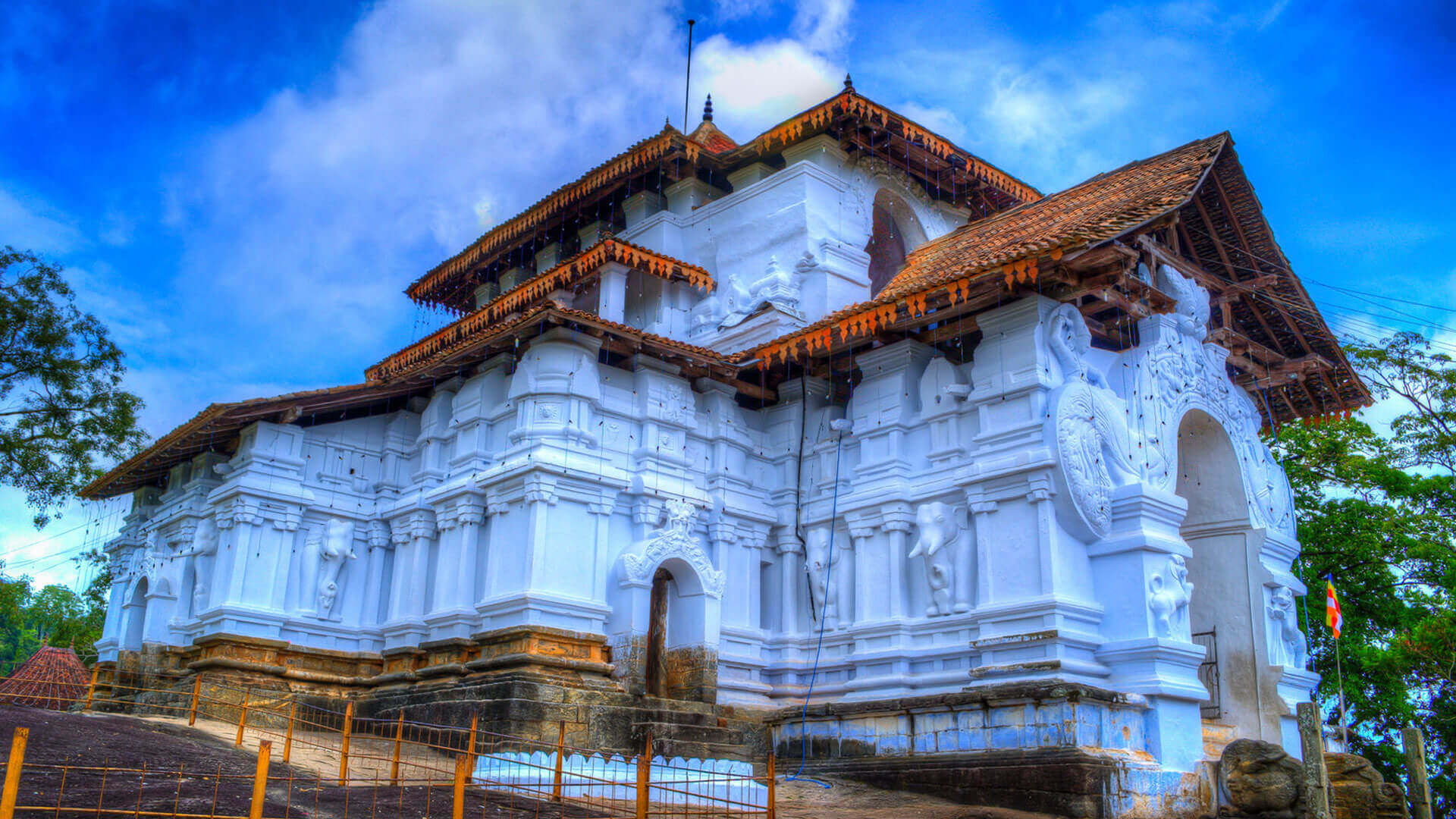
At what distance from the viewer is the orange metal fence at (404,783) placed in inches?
333

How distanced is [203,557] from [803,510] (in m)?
9.51

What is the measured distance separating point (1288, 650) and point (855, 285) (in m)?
8.40

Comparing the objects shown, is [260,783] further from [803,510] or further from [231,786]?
[803,510]

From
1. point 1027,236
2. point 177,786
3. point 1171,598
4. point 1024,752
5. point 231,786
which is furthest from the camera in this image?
point 1027,236

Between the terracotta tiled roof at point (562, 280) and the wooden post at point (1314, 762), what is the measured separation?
11.0 m

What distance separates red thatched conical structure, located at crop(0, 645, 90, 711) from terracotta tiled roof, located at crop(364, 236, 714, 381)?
9.20m

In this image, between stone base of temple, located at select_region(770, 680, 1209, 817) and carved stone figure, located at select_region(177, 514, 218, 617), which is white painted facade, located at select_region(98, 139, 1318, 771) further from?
stone base of temple, located at select_region(770, 680, 1209, 817)

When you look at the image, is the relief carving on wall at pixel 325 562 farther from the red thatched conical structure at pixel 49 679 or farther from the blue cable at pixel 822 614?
the blue cable at pixel 822 614

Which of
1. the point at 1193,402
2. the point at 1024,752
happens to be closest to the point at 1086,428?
the point at 1193,402

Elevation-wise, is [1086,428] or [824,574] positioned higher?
[1086,428]

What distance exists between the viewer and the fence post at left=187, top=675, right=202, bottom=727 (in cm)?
1346

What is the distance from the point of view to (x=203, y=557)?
1827 cm

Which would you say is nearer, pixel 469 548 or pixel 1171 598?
pixel 1171 598

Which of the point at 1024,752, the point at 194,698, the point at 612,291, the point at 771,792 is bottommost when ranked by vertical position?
the point at 771,792
